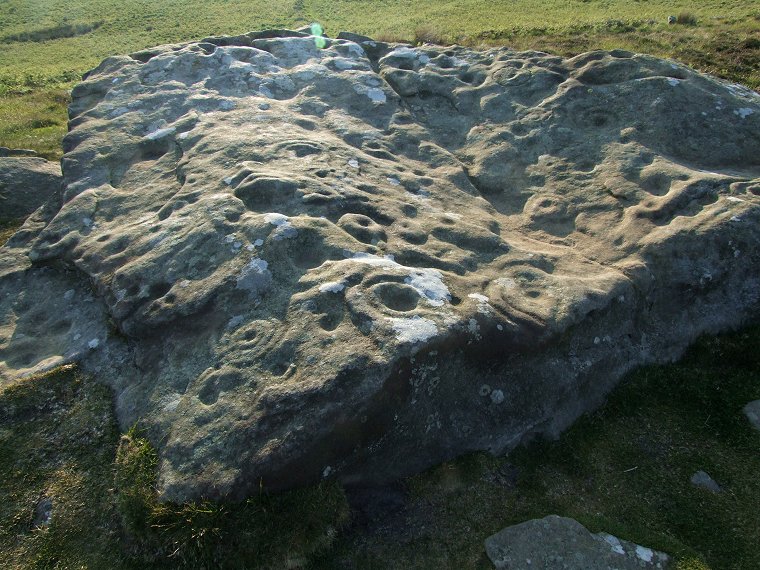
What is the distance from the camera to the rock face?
6.16 meters

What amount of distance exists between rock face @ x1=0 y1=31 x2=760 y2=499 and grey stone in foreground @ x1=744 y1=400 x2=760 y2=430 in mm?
1134

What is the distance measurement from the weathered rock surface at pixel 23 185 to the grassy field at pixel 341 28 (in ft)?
11.7

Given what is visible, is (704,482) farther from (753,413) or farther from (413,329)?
(413,329)

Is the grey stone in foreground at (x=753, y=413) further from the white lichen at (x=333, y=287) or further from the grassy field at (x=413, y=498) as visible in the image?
the white lichen at (x=333, y=287)

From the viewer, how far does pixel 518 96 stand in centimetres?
1182

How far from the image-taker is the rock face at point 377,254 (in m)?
A: 6.16

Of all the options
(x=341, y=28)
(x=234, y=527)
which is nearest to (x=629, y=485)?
(x=234, y=527)

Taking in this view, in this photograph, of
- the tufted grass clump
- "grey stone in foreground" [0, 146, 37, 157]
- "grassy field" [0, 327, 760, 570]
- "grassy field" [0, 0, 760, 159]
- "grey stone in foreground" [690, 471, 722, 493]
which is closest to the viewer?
the tufted grass clump

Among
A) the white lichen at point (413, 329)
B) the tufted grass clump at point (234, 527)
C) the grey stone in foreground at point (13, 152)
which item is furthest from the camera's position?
the grey stone in foreground at point (13, 152)

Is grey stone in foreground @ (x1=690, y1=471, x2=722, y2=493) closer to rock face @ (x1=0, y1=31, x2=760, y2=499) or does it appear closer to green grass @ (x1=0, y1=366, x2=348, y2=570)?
rock face @ (x1=0, y1=31, x2=760, y2=499)

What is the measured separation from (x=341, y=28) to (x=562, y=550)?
3807 centimetres

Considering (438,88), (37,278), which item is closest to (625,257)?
(438,88)

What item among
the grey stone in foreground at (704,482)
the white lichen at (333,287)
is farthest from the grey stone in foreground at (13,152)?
the grey stone in foreground at (704,482)

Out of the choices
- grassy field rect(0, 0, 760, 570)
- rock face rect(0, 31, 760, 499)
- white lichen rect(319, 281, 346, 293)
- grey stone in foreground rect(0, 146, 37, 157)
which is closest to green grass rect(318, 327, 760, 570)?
grassy field rect(0, 0, 760, 570)
